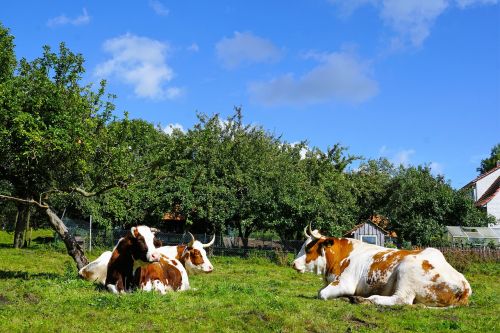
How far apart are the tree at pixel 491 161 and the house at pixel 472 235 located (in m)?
52.1

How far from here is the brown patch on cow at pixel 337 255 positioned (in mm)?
12734

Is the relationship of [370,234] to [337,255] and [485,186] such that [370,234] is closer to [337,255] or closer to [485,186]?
[337,255]

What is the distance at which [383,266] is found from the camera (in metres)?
11.8

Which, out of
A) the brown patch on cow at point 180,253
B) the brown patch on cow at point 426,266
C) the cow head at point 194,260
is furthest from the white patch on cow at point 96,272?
the brown patch on cow at point 426,266

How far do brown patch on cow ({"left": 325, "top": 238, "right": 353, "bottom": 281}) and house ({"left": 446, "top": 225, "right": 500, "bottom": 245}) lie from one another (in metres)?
25.1

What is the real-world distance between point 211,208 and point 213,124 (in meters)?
8.21

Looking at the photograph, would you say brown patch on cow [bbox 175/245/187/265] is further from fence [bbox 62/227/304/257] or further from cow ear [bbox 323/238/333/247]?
fence [bbox 62/227/304/257]

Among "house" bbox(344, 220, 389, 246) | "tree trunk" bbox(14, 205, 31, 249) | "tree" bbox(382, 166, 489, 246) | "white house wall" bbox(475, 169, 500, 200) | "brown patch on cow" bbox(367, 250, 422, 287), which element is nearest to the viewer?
"brown patch on cow" bbox(367, 250, 422, 287)

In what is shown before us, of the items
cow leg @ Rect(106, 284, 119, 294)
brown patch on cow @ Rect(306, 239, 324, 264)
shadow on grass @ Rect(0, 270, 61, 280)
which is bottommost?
shadow on grass @ Rect(0, 270, 61, 280)

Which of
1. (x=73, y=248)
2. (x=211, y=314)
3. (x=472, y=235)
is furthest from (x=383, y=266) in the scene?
(x=472, y=235)

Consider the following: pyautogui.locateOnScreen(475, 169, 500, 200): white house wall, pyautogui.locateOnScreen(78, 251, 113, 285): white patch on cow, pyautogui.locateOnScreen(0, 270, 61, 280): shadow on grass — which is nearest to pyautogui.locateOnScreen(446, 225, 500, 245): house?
pyautogui.locateOnScreen(475, 169, 500, 200): white house wall

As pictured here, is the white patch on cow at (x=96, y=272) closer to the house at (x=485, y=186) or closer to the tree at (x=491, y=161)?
the house at (x=485, y=186)

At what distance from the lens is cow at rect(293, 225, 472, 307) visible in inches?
437

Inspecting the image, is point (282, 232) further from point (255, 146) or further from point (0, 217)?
point (0, 217)
